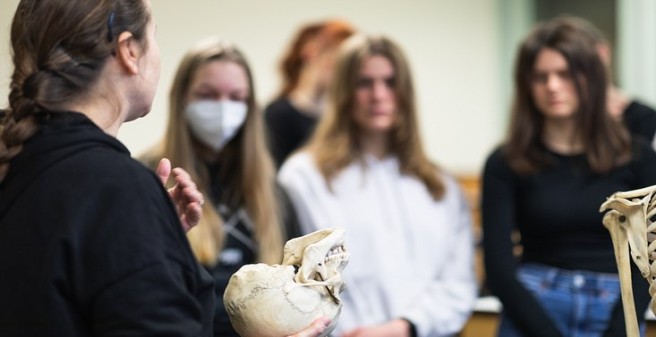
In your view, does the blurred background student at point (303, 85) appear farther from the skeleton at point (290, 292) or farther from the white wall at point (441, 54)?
the skeleton at point (290, 292)

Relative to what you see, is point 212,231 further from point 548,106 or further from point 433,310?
point 548,106

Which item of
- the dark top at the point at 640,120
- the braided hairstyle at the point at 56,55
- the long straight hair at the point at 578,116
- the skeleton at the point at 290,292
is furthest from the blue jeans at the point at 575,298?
the braided hairstyle at the point at 56,55

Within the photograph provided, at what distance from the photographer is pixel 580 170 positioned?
2.59m

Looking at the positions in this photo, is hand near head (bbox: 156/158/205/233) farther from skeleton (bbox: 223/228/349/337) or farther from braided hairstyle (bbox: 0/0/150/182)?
braided hairstyle (bbox: 0/0/150/182)

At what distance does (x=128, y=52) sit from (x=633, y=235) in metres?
0.92

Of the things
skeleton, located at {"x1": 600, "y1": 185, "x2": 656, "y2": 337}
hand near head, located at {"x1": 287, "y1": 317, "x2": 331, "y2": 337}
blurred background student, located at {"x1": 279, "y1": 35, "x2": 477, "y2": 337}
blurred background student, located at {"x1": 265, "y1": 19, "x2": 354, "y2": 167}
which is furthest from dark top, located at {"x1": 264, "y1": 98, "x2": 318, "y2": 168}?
hand near head, located at {"x1": 287, "y1": 317, "x2": 331, "y2": 337}

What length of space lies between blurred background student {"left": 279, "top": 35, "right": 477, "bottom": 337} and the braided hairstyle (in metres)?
1.47

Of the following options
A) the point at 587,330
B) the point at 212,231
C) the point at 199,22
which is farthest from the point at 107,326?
the point at 199,22

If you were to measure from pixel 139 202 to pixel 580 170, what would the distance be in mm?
→ 1620

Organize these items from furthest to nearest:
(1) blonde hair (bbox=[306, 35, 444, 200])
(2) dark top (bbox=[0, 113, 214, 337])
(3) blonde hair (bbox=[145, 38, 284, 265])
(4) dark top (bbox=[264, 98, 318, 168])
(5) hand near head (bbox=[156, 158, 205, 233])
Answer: (4) dark top (bbox=[264, 98, 318, 168])
(1) blonde hair (bbox=[306, 35, 444, 200])
(3) blonde hair (bbox=[145, 38, 284, 265])
(5) hand near head (bbox=[156, 158, 205, 233])
(2) dark top (bbox=[0, 113, 214, 337])

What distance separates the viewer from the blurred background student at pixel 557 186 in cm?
246

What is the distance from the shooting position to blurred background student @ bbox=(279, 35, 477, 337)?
9.02 ft

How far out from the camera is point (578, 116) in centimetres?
267

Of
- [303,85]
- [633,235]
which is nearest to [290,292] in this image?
[633,235]
